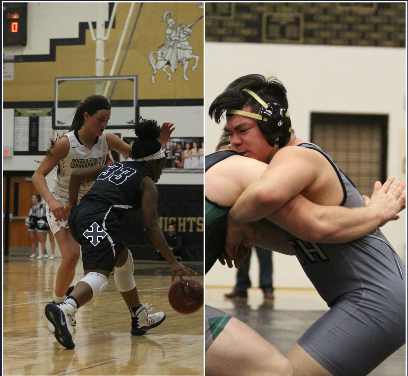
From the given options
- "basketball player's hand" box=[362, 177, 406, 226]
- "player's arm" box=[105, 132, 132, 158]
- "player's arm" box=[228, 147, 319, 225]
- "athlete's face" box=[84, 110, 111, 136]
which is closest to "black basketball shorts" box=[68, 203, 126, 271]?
"player's arm" box=[105, 132, 132, 158]

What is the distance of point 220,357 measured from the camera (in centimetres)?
137

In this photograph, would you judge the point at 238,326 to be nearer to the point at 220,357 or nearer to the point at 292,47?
the point at 220,357

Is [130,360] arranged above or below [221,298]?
above

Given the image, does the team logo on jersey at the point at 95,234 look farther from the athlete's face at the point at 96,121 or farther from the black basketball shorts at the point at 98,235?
the athlete's face at the point at 96,121

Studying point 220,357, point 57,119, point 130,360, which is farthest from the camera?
point 57,119

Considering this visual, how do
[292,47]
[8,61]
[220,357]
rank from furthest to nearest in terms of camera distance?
[292,47] < [8,61] < [220,357]

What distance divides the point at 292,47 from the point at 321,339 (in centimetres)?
431

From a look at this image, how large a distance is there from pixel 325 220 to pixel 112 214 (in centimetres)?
122

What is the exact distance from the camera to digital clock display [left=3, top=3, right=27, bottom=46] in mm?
2344

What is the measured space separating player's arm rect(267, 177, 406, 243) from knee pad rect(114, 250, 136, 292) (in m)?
1.43

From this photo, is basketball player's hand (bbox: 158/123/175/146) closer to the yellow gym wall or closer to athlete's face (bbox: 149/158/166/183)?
athlete's face (bbox: 149/158/166/183)

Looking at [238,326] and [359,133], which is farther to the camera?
[359,133]

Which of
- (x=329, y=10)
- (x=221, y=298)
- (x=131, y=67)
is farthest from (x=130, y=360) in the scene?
(x=329, y=10)

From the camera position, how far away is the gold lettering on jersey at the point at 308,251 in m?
1.53
